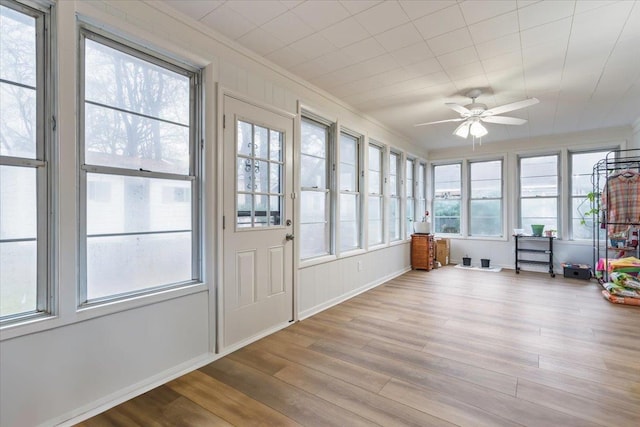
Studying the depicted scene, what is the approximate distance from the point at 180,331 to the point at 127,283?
21.7 inches

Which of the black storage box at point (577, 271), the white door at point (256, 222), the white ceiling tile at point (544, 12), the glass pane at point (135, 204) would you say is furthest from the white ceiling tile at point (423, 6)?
the black storage box at point (577, 271)

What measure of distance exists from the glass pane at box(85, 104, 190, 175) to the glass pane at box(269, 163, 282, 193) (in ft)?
2.87

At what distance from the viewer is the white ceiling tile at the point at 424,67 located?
3074 millimetres

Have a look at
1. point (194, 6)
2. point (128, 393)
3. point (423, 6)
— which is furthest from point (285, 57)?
point (128, 393)

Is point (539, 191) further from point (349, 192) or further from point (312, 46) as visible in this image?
point (312, 46)

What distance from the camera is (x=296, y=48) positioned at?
9.32ft

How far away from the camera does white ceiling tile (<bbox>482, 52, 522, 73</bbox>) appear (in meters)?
2.94

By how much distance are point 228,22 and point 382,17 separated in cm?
120

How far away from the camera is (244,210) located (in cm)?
291

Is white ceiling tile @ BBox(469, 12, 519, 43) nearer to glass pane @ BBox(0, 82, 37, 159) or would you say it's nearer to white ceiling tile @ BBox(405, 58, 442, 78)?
white ceiling tile @ BBox(405, 58, 442, 78)

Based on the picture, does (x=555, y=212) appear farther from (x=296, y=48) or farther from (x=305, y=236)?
(x=296, y=48)

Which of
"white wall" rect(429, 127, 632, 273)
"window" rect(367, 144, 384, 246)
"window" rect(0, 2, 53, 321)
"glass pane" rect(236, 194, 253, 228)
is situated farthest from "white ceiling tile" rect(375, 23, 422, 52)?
"white wall" rect(429, 127, 632, 273)

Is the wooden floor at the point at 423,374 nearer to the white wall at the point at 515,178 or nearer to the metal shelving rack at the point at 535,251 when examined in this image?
the metal shelving rack at the point at 535,251

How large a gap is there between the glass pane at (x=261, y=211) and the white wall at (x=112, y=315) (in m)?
0.45
